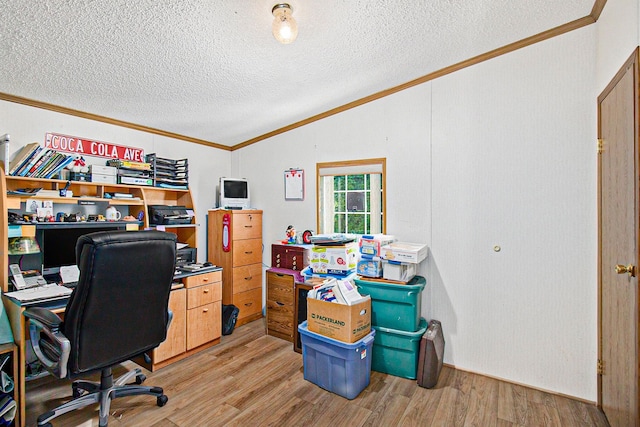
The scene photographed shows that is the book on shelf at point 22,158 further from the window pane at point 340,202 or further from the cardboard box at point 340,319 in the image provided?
the window pane at point 340,202

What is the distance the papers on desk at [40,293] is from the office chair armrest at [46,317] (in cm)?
14

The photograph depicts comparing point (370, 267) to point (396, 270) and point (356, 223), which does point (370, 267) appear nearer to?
point (396, 270)

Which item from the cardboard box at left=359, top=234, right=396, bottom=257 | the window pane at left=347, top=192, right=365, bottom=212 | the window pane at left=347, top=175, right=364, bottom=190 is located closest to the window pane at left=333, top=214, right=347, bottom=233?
the window pane at left=347, top=192, right=365, bottom=212

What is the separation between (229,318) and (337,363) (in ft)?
4.89

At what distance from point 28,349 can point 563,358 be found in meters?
4.10

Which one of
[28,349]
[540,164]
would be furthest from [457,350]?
[28,349]

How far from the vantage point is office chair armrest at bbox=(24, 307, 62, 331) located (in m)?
1.70

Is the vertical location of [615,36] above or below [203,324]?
above

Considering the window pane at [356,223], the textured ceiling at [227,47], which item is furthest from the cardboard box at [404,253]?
the textured ceiling at [227,47]

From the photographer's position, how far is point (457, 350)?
2734 mm

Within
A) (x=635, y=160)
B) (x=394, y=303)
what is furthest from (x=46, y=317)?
(x=635, y=160)

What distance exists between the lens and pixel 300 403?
2207 millimetres

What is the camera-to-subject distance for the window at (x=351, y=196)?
323 cm

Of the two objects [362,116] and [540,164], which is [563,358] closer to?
[540,164]
